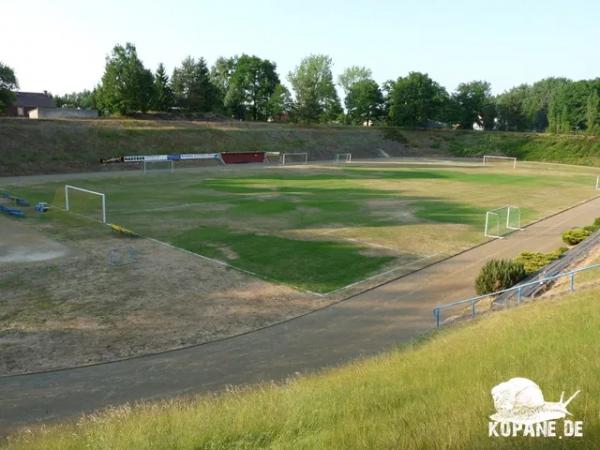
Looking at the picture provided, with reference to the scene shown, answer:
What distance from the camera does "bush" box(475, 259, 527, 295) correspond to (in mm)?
20234

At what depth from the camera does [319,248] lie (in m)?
27.7

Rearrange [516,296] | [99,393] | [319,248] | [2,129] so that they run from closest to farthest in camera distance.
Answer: [99,393]
[516,296]
[319,248]
[2,129]

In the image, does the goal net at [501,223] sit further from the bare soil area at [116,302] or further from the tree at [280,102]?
the tree at [280,102]

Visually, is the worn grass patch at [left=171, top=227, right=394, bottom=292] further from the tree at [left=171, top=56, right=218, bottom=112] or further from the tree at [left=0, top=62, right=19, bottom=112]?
the tree at [left=171, top=56, right=218, bottom=112]

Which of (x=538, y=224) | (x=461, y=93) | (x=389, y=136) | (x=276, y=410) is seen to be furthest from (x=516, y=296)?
(x=461, y=93)

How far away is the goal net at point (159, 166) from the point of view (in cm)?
6688

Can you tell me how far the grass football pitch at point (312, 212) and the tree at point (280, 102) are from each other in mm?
47782

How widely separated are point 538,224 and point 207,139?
57146mm

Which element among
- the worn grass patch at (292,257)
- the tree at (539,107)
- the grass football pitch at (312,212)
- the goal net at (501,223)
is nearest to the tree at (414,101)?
the tree at (539,107)

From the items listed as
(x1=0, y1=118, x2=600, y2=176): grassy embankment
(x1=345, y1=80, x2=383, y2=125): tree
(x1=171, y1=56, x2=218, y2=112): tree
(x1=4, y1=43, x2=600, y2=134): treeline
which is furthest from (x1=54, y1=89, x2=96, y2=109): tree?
(x1=345, y1=80, x2=383, y2=125): tree

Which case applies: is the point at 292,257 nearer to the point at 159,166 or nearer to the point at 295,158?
the point at 159,166

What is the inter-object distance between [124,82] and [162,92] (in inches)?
369

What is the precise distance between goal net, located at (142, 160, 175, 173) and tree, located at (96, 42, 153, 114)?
1974 cm

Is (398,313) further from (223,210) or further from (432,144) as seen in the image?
(432,144)
